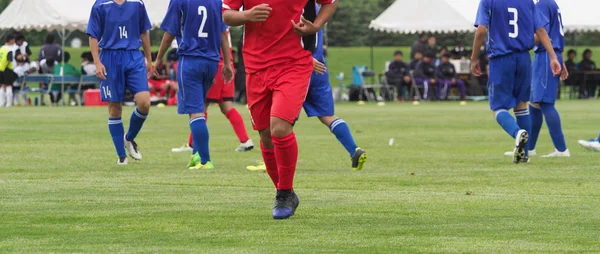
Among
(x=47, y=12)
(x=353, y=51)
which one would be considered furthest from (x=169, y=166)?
(x=353, y=51)

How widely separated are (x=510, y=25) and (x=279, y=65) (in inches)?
233

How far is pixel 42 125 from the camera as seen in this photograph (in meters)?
23.0

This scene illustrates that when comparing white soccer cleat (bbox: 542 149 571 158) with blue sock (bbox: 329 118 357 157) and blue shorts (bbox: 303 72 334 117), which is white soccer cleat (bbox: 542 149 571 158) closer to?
blue sock (bbox: 329 118 357 157)

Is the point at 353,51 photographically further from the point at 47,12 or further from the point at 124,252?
the point at 124,252

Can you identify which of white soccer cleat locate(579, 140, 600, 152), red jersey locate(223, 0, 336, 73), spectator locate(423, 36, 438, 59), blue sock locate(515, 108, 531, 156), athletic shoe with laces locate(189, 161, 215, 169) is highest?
red jersey locate(223, 0, 336, 73)

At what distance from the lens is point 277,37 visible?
843 centimetres

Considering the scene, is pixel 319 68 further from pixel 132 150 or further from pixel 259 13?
pixel 259 13

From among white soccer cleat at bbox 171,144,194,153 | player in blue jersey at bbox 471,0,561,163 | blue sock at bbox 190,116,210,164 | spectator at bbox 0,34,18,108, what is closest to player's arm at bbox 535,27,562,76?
player in blue jersey at bbox 471,0,561,163

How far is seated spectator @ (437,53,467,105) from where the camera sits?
39500 millimetres

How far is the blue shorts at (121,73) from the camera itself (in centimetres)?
1341

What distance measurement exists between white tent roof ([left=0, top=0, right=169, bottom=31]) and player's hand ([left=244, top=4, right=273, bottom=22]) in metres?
27.6

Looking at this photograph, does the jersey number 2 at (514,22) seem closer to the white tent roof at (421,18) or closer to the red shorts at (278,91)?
the red shorts at (278,91)

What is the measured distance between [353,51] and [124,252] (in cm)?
5688

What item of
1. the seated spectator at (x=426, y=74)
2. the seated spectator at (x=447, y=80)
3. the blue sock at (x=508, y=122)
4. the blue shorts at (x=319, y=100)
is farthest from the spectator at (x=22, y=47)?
the blue shorts at (x=319, y=100)
